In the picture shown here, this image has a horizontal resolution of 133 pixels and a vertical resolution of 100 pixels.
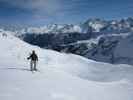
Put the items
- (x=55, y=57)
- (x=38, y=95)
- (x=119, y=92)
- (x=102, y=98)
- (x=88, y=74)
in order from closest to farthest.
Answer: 1. (x=38, y=95)
2. (x=102, y=98)
3. (x=119, y=92)
4. (x=88, y=74)
5. (x=55, y=57)

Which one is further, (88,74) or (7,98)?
(88,74)

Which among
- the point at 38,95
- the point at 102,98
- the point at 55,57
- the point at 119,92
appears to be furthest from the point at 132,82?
the point at 55,57

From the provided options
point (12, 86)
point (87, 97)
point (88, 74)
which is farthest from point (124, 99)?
point (88, 74)

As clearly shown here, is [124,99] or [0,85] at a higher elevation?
[0,85]

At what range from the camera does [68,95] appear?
16078 millimetres

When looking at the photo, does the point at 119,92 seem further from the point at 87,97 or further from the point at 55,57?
the point at 55,57

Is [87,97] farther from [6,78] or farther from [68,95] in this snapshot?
[6,78]

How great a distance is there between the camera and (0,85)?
51.4 feet

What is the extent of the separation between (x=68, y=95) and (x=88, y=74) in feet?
66.2

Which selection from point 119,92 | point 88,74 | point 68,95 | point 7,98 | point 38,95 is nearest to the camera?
point 7,98

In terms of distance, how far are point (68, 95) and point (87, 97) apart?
1794 millimetres

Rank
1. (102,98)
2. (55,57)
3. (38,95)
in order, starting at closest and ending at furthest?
(38,95), (102,98), (55,57)

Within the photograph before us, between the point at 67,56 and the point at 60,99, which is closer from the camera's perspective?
the point at 60,99

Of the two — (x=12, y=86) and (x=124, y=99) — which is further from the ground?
(x=12, y=86)
